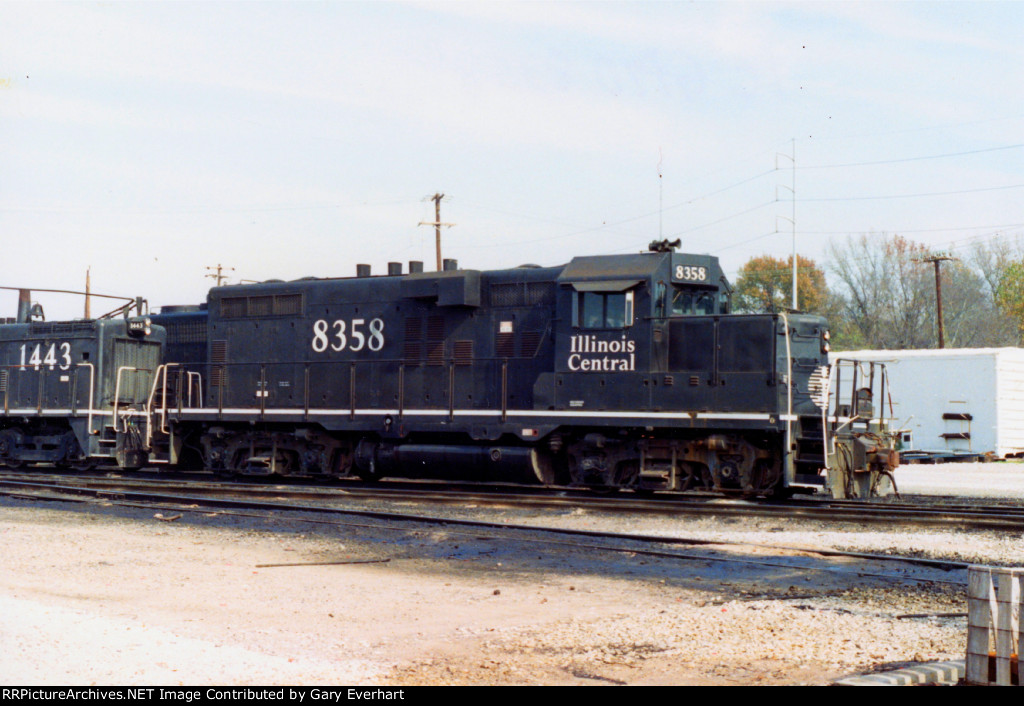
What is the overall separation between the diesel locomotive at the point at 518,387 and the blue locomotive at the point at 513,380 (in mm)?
29

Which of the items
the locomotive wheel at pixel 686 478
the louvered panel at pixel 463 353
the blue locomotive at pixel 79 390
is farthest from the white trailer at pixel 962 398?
the blue locomotive at pixel 79 390

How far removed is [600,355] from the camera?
622 inches

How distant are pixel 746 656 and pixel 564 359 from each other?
1023 centimetres

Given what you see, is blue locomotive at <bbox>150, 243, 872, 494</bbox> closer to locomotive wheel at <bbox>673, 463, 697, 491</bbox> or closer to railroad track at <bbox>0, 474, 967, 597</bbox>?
locomotive wheel at <bbox>673, 463, 697, 491</bbox>

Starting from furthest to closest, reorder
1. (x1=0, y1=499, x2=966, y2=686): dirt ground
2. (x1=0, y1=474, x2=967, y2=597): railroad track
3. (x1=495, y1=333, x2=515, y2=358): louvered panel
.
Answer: (x1=495, y1=333, x2=515, y2=358): louvered panel, (x1=0, y1=474, x2=967, y2=597): railroad track, (x1=0, y1=499, x2=966, y2=686): dirt ground

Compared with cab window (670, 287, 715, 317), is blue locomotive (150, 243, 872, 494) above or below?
below

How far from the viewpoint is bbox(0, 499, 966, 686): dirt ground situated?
5617mm

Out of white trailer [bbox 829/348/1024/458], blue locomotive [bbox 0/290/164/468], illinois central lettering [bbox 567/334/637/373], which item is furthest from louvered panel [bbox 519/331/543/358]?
white trailer [bbox 829/348/1024/458]

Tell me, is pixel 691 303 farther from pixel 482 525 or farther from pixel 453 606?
pixel 453 606

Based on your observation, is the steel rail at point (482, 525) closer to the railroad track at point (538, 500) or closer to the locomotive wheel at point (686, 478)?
the railroad track at point (538, 500)

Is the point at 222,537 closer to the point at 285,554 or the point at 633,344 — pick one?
the point at 285,554

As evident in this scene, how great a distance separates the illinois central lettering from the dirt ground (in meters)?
4.99

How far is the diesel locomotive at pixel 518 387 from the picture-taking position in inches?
589

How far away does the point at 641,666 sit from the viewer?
5.81m
